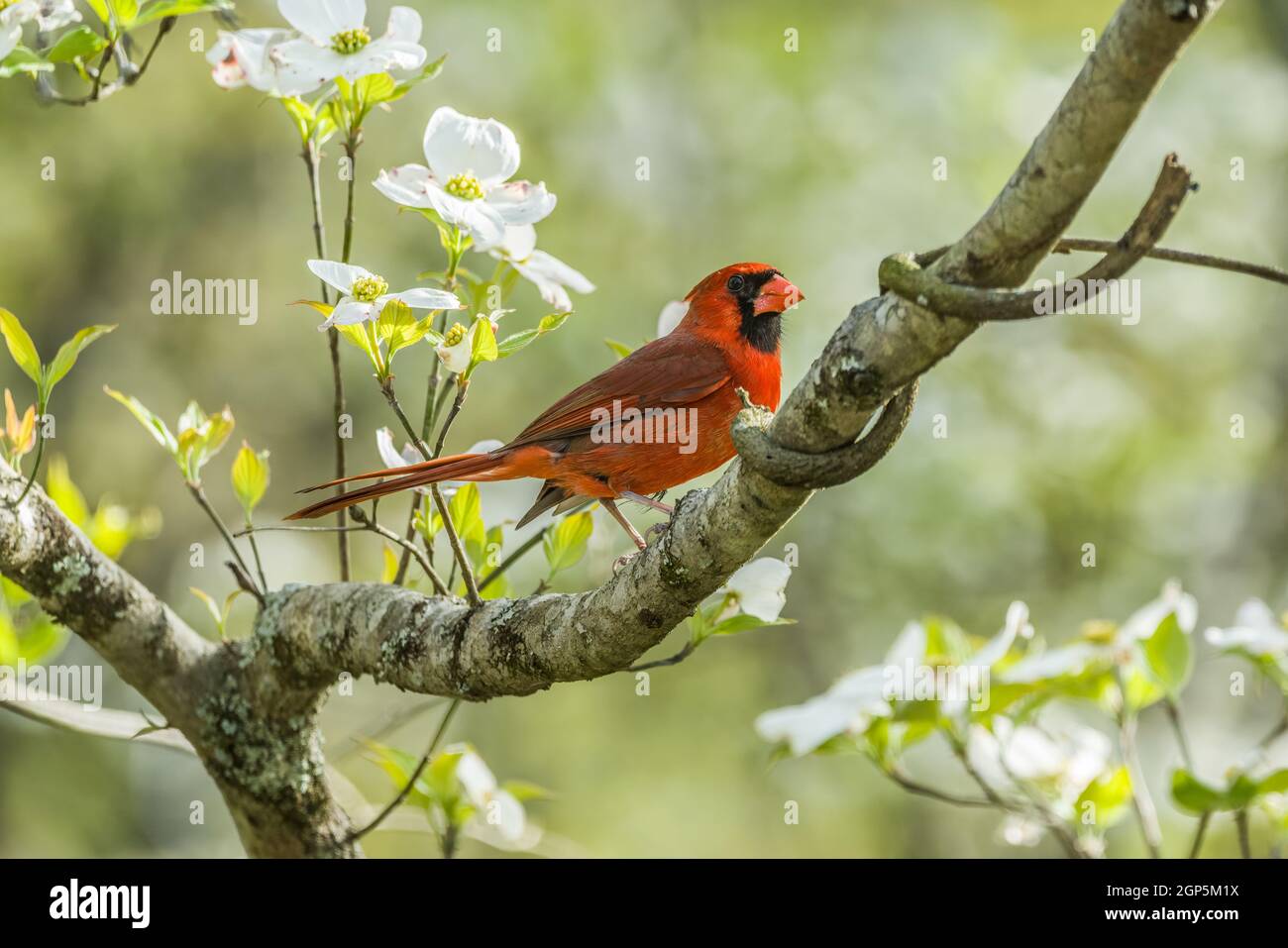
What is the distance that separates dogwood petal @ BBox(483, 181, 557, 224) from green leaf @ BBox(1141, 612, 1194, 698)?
1388 millimetres

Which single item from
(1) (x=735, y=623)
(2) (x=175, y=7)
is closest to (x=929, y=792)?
(1) (x=735, y=623)

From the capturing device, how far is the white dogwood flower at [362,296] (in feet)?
6.35

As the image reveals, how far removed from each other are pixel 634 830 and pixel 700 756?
0.97 m

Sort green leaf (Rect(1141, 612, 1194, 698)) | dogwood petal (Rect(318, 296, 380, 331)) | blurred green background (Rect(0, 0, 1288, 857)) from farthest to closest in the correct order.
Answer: blurred green background (Rect(0, 0, 1288, 857)) → green leaf (Rect(1141, 612, 1194, 698)) → dogwood petal (Rect(318, 296, 380, 331))

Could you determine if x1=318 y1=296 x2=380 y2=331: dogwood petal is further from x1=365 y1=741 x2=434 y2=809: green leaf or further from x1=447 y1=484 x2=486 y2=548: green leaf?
x1=365 y1=741 x2=434 y2=809: green leaf

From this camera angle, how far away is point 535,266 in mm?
2410

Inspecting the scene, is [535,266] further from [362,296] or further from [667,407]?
[667,407]

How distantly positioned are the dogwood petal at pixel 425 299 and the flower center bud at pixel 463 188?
0.89 feet

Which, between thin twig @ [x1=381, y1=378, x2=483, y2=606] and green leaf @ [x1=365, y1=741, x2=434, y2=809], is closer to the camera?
thin twig @ [x1=381, y1=378, x2=483, y2=606]

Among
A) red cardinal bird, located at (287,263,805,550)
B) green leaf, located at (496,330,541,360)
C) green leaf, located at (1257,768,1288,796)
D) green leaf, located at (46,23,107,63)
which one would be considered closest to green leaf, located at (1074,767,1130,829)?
green leaf, located at (1257,768,1288,796)

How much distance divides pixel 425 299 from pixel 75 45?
80 cm

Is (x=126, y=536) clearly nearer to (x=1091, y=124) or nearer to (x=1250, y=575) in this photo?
(x=1091, y=124)

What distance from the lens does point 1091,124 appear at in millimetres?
1265

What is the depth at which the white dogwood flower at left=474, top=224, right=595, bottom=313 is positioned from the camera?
236 cm
